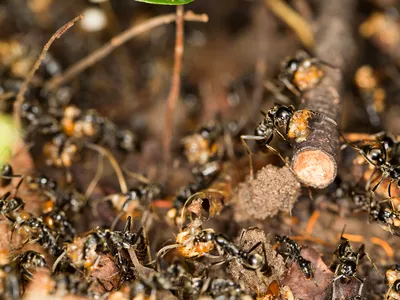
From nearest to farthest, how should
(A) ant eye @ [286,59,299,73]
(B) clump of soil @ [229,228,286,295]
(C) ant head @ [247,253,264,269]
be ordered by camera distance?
(C) ant head @ [247,253,264,269] < (B) clump of soil @ [229,228,286,295] < (A) ant eye @ [286,59,299,73]

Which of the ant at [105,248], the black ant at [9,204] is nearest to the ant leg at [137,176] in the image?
the ant at [105,248]

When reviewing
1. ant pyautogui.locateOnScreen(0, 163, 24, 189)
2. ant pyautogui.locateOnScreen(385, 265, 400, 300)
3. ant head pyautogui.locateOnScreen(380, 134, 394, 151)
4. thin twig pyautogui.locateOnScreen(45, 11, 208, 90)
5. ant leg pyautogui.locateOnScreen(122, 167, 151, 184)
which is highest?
thin twig pyautogui.locateOnScreen(45, 11, 208, 90)

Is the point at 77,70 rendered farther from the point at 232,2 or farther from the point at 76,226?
the point at 232,2

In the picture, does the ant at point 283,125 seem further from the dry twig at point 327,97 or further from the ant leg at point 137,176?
the ant leg at point 137,176

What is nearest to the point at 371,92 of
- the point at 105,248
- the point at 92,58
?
the point at 92,58

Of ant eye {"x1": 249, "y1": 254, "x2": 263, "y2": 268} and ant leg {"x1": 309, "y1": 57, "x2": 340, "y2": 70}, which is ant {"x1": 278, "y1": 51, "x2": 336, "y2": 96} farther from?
ant eye {"x1": 249, "y1": 254, "x2": 263, "y2": 268}

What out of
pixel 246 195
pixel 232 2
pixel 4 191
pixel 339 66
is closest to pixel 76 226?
pixel 4 191

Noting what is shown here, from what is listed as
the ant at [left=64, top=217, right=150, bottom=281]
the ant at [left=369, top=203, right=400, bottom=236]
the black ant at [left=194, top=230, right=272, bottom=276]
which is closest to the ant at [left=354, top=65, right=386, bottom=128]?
the ant at [left=369, top=203, right=400, bottom=236]
